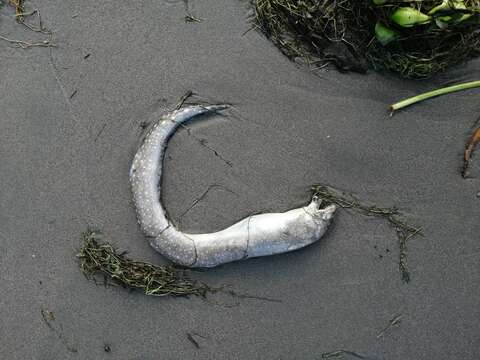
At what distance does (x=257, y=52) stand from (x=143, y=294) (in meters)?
2.23

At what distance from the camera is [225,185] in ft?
12.0

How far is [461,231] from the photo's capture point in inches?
142

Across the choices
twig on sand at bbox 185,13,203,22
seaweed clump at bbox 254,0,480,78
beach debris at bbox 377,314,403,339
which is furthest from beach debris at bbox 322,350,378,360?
twig on sand at bbox 185,13,203,22

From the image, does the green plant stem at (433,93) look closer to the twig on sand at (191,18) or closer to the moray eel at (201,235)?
the moray eel at (201,235)

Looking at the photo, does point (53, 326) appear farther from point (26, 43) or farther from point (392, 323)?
point (392, 323)

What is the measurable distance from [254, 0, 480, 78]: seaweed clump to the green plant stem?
162 mm

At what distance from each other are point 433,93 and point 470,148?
54 centimetres

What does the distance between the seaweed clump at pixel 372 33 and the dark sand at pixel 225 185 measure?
0.12m

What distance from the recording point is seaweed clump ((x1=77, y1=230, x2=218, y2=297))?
360cm

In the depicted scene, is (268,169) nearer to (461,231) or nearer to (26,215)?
(461,231)

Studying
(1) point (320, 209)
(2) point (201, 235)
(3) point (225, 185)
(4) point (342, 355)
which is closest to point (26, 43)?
(3) point (225, 185)

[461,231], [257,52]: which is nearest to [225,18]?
[257,52]

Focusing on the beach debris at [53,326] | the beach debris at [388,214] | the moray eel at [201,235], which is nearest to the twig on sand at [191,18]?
the moray eel at [201,235]

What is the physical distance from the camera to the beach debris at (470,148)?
352cm
